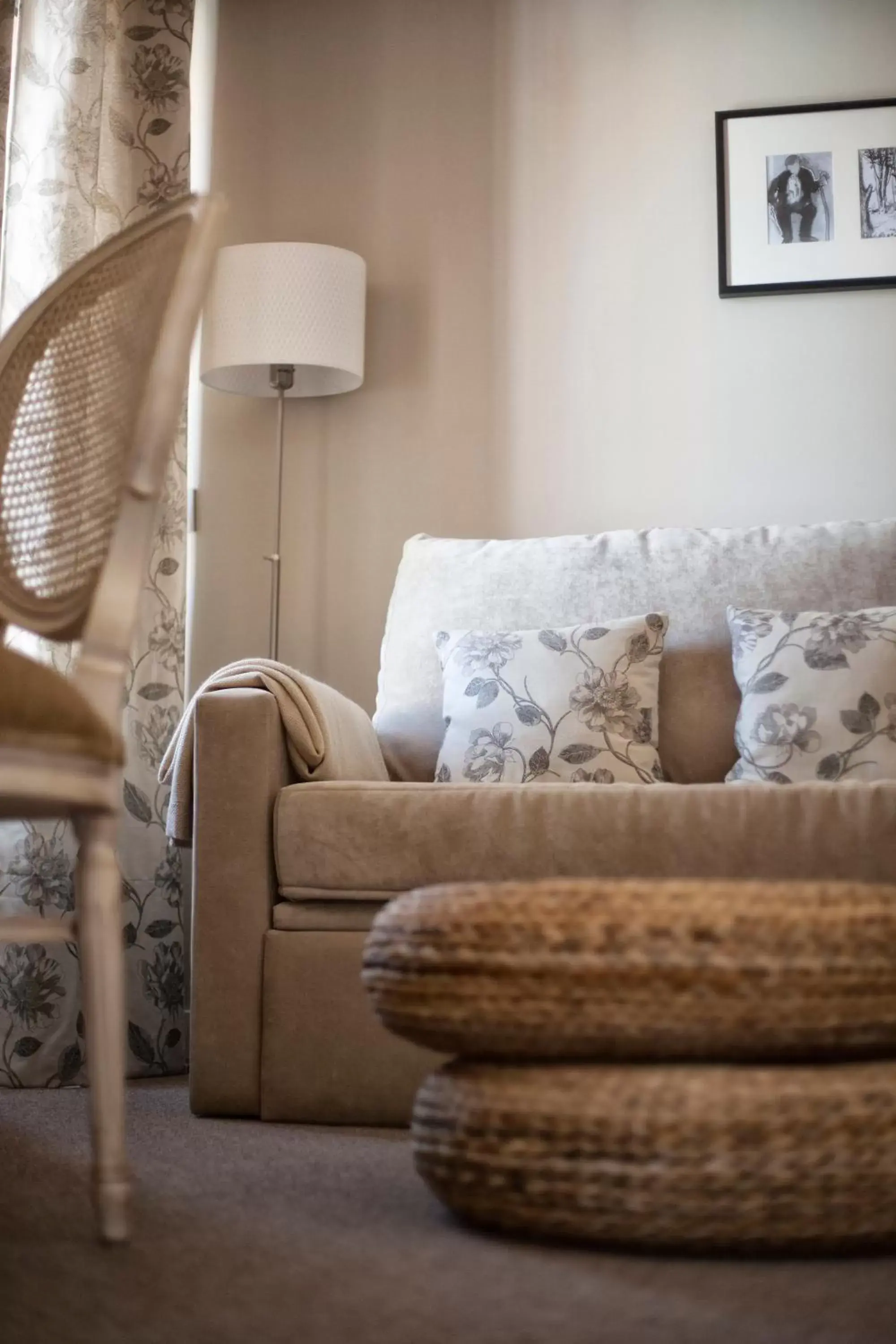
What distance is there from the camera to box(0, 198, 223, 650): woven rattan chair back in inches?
49.3

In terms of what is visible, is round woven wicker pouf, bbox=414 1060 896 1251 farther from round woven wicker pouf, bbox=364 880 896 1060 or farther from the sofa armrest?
the sofa armrest

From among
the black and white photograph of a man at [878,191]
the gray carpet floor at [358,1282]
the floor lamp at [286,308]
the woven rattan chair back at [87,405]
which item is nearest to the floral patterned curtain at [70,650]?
the floor lamp at [286,308]

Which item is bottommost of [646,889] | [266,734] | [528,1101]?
[528,1101]

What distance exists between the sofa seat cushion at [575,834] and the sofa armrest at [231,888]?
5cm

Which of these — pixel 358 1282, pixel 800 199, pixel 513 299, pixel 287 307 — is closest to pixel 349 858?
pixel 358 1282

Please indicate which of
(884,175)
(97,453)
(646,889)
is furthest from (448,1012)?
(884,175)

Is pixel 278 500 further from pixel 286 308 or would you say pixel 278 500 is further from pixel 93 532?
pixel 93 532

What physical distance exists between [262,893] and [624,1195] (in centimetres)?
98

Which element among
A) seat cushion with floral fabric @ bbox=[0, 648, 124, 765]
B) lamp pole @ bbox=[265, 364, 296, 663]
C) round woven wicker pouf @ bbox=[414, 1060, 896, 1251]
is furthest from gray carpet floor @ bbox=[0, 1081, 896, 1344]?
lamp pole @ bbox=[265, 364, 296, 663]

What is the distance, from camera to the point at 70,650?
2.59 metres

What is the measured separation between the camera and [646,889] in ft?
3.71

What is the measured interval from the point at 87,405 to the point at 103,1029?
1.93 ft

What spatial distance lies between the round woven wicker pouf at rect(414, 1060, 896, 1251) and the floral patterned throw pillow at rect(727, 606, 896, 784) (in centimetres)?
115

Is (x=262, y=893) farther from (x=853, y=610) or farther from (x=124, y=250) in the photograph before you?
(x=853, y=610)
